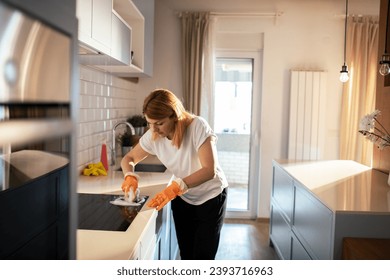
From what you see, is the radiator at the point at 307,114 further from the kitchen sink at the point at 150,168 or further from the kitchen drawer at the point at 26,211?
the kitchen drawer at the point at 26,211

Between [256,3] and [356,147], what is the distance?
1.88 meters

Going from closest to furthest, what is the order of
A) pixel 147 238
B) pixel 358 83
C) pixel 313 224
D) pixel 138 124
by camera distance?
pixel 147 238, pixel 313 224, pixel 138 124, pixel 358 83

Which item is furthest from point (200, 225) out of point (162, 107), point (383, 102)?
point (383, 102)

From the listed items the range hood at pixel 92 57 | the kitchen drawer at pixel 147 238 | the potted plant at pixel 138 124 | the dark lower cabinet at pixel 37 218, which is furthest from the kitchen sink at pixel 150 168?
the dark lower cabinet at pixel 37 218

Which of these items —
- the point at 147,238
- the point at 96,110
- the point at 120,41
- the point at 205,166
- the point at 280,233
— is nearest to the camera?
the point at 147,238

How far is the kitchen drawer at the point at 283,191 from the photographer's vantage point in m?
2.73

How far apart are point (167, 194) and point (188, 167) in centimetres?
34

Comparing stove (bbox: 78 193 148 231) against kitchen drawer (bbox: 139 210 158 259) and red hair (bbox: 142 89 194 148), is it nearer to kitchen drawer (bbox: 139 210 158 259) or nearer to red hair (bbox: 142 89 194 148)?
kitchen drawer (bbox: 139 210 158 259)

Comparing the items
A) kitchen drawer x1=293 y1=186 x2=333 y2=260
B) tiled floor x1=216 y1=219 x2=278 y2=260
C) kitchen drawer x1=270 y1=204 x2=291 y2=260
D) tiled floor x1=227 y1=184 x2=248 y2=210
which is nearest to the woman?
kitchen drawer x1=293 y1=186 x2=333 y2=260

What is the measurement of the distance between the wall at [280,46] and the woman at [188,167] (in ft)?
7.21

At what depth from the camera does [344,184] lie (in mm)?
2396

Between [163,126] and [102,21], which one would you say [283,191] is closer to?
[163,126]

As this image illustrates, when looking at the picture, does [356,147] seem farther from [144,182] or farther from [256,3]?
[144,182]
